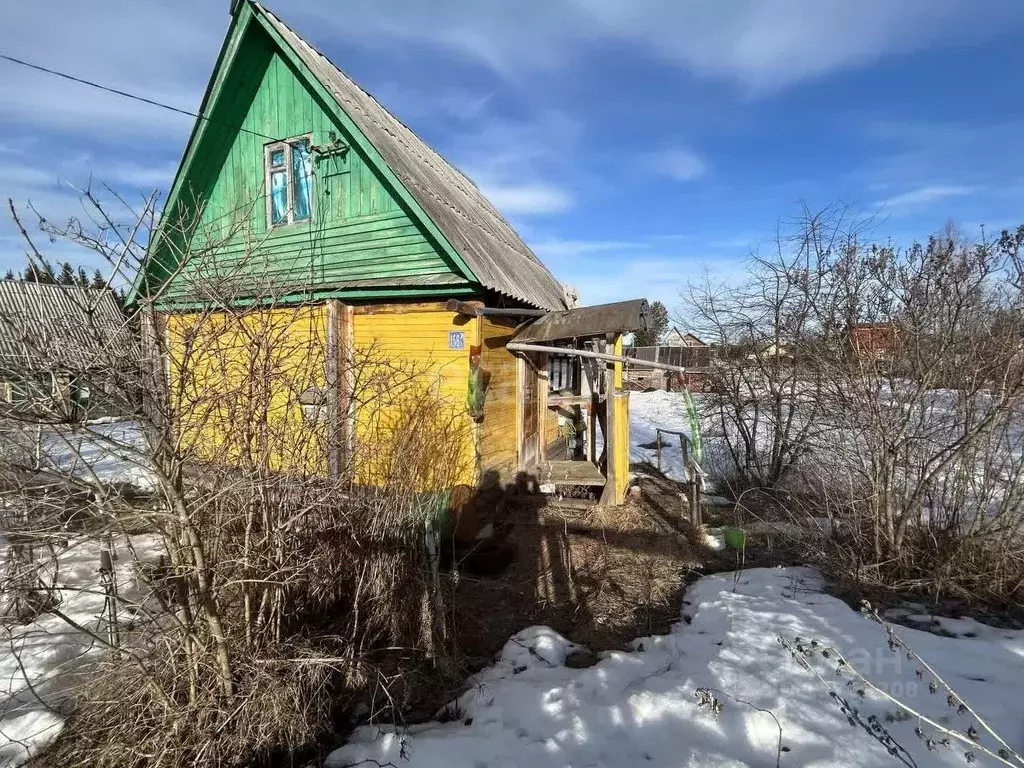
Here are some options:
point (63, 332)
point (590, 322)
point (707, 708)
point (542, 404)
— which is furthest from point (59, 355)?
point (542, 404)

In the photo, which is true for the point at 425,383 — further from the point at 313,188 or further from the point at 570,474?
the point at 313,188

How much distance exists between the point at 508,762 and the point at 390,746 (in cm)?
70

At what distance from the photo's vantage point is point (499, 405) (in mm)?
6883

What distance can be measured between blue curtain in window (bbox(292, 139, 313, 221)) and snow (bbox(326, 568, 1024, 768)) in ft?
21.6

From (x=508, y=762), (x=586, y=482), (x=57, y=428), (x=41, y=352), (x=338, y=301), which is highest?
(x=338, y=301)

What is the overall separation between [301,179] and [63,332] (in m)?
5.85

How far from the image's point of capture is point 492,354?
659 centimetres

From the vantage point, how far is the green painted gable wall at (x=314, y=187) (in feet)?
21.1

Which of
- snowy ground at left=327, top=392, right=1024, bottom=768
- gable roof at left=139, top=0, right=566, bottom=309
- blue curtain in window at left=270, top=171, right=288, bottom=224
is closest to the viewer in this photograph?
snowy ground at left=327, top=392, right=1024, bottom=768

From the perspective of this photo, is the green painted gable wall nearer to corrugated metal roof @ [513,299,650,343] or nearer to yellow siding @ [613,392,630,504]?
corrugated metal roof @ [513,299,650,343]

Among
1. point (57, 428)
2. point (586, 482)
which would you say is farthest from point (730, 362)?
point (57, 428)

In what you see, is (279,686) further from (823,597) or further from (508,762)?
(823,597)

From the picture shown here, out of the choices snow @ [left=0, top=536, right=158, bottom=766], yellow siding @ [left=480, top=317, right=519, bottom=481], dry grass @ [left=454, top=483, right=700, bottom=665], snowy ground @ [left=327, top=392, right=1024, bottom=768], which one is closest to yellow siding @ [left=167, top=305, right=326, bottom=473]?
snow @ [left=0, top=536, right=158, bottom=766]

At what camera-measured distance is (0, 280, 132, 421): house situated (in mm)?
2102
